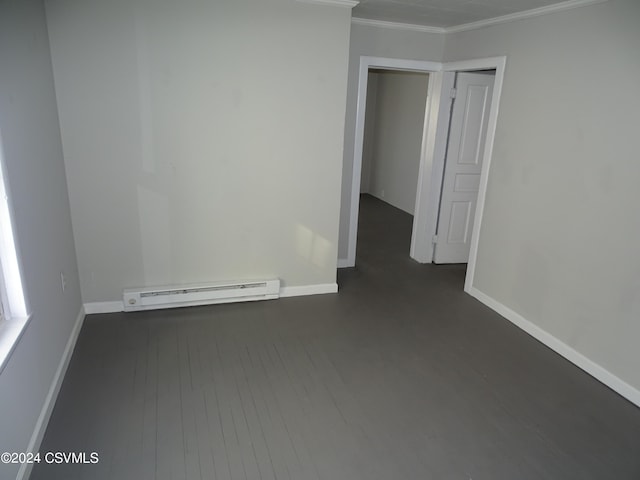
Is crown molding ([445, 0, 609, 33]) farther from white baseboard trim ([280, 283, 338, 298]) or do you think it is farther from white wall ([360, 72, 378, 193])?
white wall ([360, 72, 378, 193])

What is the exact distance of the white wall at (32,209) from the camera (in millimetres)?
1966

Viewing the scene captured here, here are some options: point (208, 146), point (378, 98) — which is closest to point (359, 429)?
point (208, 146)

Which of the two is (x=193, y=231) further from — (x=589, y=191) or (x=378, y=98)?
(x=378, y=98)

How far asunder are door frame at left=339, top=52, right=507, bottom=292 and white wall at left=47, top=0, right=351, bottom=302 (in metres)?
0.73

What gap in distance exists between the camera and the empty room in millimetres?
2207

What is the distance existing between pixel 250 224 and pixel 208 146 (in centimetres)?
73

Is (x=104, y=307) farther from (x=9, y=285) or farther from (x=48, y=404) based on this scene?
(x=9, y=285)

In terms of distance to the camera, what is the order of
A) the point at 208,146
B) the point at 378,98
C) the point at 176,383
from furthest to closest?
the point at 378,98, the point at 208,146, the point at 176,383

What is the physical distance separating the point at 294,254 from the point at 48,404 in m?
2.15

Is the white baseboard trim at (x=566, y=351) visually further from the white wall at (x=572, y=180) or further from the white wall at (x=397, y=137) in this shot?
the white wall at (x=397, y=137)

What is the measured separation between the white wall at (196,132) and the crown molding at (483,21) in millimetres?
777

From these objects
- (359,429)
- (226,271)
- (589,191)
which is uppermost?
(589,191)

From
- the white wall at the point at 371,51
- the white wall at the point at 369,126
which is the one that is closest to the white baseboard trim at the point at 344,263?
the white wall at the point at 371,51

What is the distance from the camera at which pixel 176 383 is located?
2.68 m
